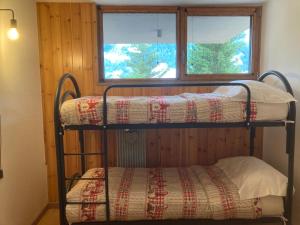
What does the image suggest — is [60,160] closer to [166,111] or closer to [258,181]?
[166,111]

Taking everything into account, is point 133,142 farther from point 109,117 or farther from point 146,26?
point 146,26

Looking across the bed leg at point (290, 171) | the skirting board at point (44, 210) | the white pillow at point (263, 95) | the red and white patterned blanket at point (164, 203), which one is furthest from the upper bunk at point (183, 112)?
the skirting board at point (44, 210)

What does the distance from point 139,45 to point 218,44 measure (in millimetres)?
938

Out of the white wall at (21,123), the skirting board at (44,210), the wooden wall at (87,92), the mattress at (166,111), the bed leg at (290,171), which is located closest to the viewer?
the mattress at (166,111)

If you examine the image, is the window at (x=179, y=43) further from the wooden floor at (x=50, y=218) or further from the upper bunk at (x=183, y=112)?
the wooden floor at (x=50, y=218)

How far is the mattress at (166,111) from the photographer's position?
90.2 inches

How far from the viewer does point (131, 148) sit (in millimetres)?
3395

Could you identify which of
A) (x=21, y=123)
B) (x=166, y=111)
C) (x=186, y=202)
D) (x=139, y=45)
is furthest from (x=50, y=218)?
(x=139, y=45)

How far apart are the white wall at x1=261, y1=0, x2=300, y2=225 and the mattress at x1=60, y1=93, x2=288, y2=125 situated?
604mm

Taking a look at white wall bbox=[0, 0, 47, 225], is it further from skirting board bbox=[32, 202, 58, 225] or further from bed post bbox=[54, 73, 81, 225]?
bed post bbox=[54, 73, 81, 225]

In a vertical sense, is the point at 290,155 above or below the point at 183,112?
below

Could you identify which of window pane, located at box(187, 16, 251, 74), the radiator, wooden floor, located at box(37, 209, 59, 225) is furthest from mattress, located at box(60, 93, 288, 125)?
wooden floor, located at box(37, 209, 59, 225)

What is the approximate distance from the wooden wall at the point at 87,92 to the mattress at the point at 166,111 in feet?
3.52

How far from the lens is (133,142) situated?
133 inches
